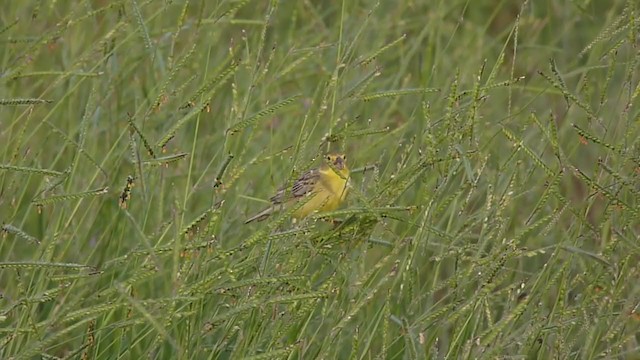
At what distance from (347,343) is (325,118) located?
1294 millimetres

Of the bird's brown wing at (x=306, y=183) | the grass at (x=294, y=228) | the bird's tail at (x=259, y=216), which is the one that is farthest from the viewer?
the bird's brown wing at (x=306, y=183)

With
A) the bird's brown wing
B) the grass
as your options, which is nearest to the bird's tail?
the grass

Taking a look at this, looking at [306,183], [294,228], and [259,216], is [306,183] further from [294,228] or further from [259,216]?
[294,228]

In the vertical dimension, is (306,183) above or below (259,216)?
below

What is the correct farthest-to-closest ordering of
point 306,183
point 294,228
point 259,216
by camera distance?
point 306,183
point 259,216
point 294,228

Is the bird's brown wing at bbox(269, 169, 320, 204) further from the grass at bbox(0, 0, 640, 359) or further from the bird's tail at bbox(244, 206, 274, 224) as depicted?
the bird's tail at bbox(244, 206, 274, 224)

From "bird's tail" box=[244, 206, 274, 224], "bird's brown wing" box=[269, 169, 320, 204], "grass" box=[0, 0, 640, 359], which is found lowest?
"bird's brown wing" box=[269, 169, 320, 204]

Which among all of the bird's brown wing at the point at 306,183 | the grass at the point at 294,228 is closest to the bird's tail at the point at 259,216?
the grass at the point at 294,228

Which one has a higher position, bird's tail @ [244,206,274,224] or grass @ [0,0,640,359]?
grass @ [0,0,640,359]

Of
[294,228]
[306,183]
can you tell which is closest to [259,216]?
[306,183]

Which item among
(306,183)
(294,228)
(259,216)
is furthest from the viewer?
(306,183)

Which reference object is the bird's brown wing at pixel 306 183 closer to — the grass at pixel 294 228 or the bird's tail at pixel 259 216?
the grass at pixel 294 228

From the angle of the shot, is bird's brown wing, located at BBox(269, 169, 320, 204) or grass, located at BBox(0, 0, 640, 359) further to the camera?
bird's brown wing, located at BBox(269, 169, 320, 204)

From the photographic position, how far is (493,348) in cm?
256
